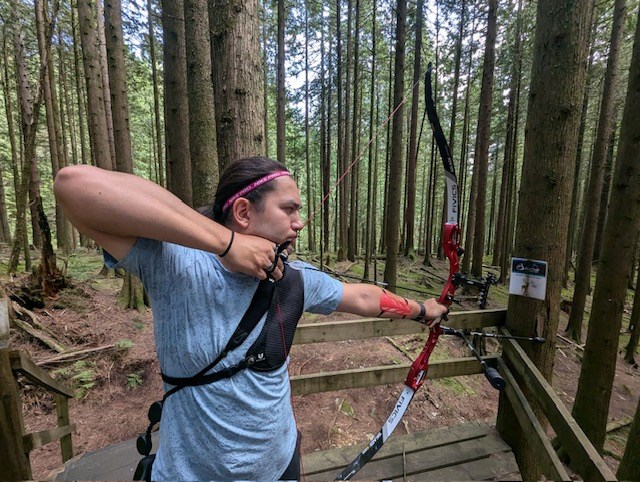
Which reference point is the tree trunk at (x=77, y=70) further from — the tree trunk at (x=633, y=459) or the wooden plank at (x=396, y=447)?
the tree trunk at (x=633, y=459)

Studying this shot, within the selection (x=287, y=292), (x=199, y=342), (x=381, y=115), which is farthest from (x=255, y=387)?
(x=381, y=115)

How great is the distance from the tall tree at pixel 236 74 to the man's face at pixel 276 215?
1645 mm

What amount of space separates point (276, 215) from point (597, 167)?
9.43 metres

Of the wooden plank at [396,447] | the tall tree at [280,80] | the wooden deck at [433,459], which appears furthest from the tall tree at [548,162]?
the tall tree at [280,80]

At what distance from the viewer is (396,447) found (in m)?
2.79

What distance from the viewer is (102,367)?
5.02 metres

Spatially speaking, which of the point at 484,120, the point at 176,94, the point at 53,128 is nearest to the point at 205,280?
the point at 176,94

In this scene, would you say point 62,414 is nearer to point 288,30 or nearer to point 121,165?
point 121,165

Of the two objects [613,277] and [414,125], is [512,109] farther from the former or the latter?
[613,277]

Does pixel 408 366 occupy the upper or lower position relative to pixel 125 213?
lower

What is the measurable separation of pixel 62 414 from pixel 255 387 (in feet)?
9.89

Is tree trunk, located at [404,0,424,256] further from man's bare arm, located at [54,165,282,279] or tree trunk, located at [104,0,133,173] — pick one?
man's bare arm, located at [54,165,282,279]

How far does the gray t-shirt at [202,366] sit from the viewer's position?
44.1 inches

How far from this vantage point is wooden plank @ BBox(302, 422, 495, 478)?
104 inches
